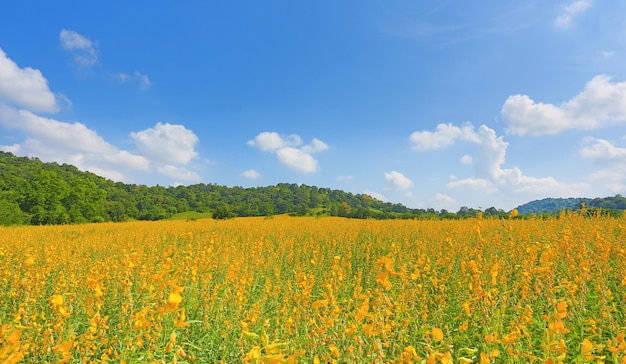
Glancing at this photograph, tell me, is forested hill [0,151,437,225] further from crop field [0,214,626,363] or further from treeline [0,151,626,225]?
crop field [0,214,626,363]

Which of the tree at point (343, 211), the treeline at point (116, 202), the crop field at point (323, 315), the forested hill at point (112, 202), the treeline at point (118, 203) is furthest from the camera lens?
the forested hill at point (112, 202)

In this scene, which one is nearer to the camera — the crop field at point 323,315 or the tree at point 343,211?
the crop field at point 323,315

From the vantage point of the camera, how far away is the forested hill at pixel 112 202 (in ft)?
118

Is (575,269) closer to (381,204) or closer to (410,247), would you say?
(410,247)

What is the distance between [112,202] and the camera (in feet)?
168

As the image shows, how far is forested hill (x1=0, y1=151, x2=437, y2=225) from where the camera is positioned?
35969mm

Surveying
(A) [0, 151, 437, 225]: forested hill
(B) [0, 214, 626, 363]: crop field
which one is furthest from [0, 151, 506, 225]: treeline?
(B) [0, 214, 626, 363]: crop field

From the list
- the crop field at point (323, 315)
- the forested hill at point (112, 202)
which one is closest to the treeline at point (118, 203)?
the forested hill at point (112, 202)

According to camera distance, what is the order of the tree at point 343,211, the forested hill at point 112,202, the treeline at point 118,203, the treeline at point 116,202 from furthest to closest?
the forested hill at point 112,202 → the treeline at point 116,202 → the treeline at point 118,203 → the tree at point 343,211

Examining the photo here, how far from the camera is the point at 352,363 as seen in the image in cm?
176

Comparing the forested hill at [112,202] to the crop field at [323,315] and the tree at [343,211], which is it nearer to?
the tree at [343,211]

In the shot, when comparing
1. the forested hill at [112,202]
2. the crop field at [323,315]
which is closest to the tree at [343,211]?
the forested hill at [112,202]

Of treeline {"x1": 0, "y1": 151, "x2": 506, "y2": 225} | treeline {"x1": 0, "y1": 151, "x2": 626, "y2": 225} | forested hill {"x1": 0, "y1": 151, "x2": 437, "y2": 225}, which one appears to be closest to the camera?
treeline {"x1": 0, "y1": 151, "x2": 626, "y2": 225}

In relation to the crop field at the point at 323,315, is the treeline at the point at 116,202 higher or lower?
higher
